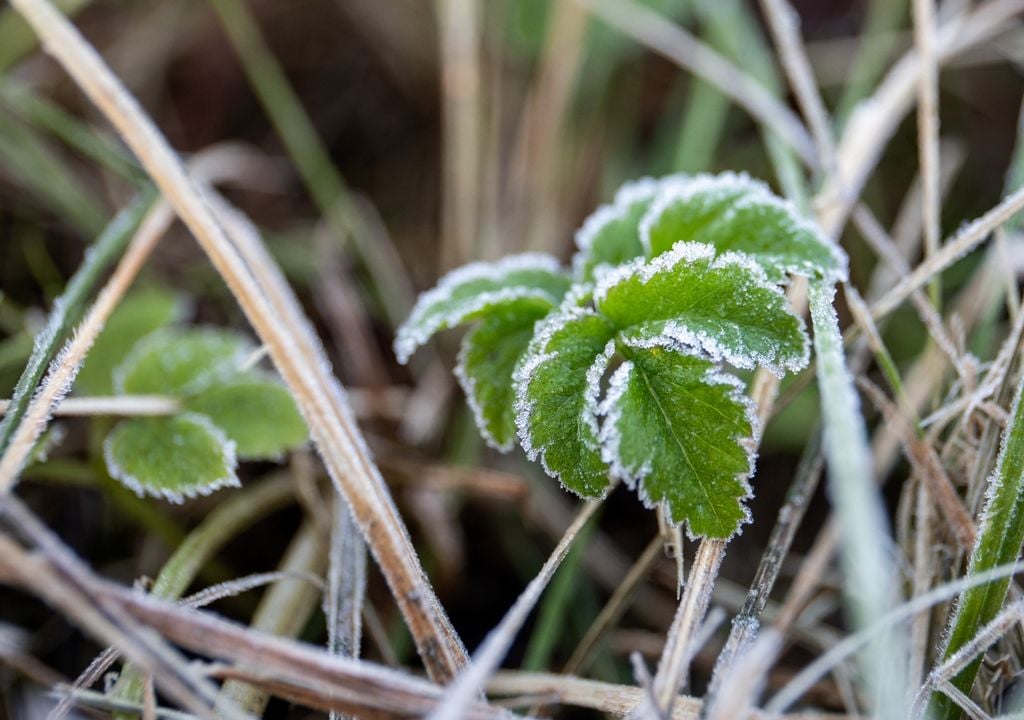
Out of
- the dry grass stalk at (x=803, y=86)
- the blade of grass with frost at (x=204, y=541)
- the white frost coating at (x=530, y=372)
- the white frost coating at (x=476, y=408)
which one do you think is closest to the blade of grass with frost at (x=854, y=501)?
the white frost coating at (x=530, y=372)

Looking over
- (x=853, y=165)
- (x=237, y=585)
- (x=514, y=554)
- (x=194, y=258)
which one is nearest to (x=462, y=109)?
(x=194, y=258)

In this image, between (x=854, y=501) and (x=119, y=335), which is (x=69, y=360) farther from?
(x=854, y=501)

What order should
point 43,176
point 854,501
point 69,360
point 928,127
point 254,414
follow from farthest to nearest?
point 43,176 < point 928,127 < point 254,414 < point 69,360 < point 854,501

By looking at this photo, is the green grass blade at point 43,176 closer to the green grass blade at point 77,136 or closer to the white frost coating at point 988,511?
the green grass blade at point 77,136

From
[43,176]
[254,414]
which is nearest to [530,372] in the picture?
[254,414]

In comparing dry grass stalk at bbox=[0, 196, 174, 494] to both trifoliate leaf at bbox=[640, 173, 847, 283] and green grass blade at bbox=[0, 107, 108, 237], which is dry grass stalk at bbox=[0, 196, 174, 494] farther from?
trifoliate leaf at bbox=[640, 173, 847, 283]

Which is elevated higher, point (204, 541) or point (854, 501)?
point (204, 541)

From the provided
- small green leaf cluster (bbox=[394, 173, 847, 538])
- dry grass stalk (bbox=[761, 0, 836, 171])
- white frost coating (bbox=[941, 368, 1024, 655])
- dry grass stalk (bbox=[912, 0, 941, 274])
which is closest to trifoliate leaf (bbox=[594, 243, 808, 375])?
small green leaf cluster (bbox=[394, 173, 847, 538])
